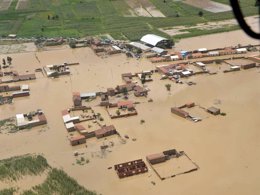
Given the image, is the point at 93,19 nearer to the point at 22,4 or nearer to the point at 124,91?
the point at 22,4

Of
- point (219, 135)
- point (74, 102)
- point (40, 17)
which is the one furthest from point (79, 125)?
point (40, 17)

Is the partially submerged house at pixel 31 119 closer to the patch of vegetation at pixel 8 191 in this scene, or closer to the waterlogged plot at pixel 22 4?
the patch of vegetation at pixel 8 191

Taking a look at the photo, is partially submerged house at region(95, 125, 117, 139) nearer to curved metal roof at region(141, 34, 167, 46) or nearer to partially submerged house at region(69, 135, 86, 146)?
partially submerged house at region(69, 135, 86, 146)

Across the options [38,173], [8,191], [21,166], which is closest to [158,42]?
[21,166]

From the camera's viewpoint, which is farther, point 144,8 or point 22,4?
point 22,4

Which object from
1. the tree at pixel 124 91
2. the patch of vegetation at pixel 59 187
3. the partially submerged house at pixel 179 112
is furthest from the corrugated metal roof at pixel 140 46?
the patch of vegetation at pixel 59 187

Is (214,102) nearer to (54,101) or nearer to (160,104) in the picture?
(160,104)

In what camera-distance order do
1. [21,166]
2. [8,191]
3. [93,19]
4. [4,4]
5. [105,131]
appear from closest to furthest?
[8,191]
[21,166]
[105,131]
[93,19]
[4,4]
